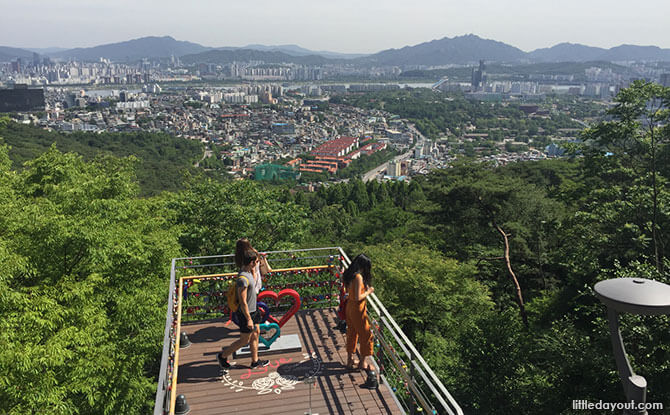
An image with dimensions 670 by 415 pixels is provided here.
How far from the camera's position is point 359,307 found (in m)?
5.11

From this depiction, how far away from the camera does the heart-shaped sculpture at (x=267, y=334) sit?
5.58m

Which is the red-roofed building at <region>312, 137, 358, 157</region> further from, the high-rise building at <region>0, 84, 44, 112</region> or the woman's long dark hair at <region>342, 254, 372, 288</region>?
the woman's long dark hair at <region>342, 254, 372, 288</region>

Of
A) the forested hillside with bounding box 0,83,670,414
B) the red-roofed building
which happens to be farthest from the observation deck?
the red-roofed building

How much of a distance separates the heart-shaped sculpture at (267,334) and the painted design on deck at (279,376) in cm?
26

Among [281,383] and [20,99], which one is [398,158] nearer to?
[281,383]

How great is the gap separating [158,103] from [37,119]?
53.6 meters

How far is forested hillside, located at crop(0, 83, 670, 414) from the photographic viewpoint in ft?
23.6

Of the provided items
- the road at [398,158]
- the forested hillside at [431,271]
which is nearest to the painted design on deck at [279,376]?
the forested hillside at [431,271]

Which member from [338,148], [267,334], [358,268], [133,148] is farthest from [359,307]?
[338,148]

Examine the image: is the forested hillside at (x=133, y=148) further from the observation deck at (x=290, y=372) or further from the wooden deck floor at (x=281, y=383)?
the wooden deck floor at (x=281, y=383)

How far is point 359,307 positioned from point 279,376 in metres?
1.20

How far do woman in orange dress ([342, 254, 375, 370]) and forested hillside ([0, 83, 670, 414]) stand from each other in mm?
3911

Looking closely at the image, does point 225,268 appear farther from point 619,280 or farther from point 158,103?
point 158,103

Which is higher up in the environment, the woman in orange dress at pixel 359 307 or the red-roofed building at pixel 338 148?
the woman in orange dress at pixel 359 307
